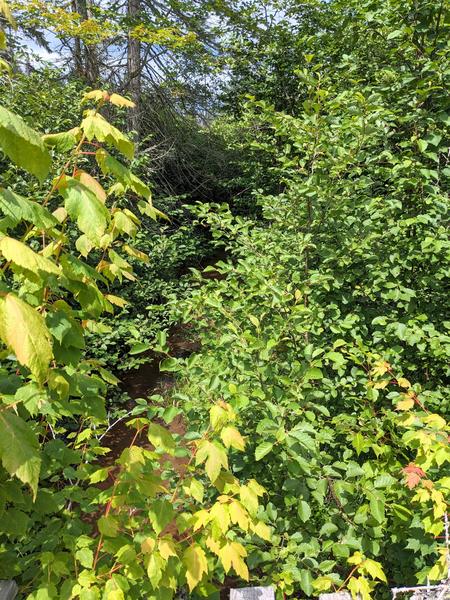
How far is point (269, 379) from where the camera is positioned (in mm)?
1858

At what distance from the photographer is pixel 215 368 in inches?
82.0

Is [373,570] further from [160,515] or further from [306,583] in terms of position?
[160,515]

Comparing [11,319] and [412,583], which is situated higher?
[11,319]

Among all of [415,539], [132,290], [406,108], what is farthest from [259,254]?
[132,290]

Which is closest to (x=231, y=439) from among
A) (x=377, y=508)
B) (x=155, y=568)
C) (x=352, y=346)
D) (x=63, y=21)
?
(x=155, y=568)

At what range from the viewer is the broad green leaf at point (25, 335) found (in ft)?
2.64

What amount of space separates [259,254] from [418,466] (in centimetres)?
166

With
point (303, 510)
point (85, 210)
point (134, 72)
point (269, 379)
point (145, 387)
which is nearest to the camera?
point (85, 210)

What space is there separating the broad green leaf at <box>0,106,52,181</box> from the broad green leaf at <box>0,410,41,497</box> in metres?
0.56

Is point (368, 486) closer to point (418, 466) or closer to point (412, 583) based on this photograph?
point (418, 466)

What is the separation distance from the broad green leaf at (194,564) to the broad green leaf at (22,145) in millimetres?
1077

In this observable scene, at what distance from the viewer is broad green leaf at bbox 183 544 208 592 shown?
111cm

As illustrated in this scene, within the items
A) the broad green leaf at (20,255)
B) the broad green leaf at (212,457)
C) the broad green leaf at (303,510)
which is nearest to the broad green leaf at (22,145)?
the broad green leaf at (20,255)

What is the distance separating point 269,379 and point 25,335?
48.8 inches
